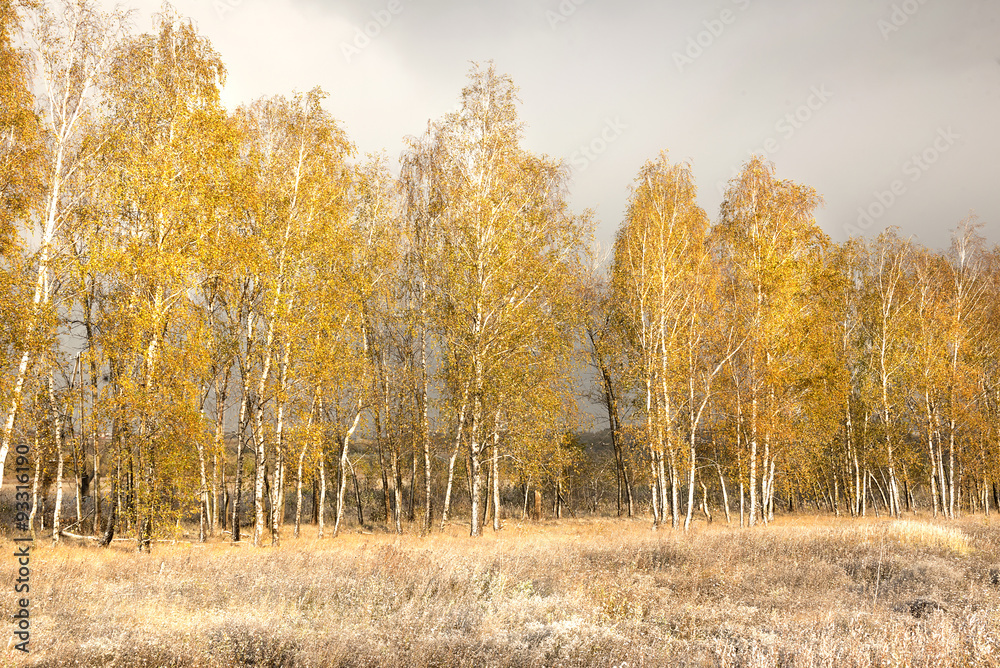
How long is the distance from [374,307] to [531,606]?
1680 cm

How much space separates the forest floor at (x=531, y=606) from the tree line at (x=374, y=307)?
443 centimetres

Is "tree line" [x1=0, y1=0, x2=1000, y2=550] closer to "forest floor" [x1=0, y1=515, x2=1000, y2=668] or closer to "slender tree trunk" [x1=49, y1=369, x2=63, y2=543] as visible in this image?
"slender tree trunk" [x1=49, y1=369, x2=63, y2=543]

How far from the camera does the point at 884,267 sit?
27.6 m

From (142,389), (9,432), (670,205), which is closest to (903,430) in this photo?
(670,205)

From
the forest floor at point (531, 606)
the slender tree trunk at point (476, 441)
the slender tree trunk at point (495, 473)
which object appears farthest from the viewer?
the slender tree trunk at point (495, 473)

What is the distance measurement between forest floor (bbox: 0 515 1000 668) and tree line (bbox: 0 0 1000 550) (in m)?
4.43

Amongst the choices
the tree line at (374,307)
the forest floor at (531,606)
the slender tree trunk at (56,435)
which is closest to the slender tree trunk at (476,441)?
the tree line at (374,307)

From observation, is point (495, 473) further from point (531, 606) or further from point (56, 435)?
point (531, 606)

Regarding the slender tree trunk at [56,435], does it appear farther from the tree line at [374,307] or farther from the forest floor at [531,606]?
the forest floor at [531,606]

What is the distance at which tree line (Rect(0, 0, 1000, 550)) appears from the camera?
41.2ft

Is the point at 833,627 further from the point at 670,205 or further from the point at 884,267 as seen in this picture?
the point at 884,267

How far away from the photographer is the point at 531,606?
7.80 meters

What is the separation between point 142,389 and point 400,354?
1275 cm

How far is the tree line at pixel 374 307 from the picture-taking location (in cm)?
1257
